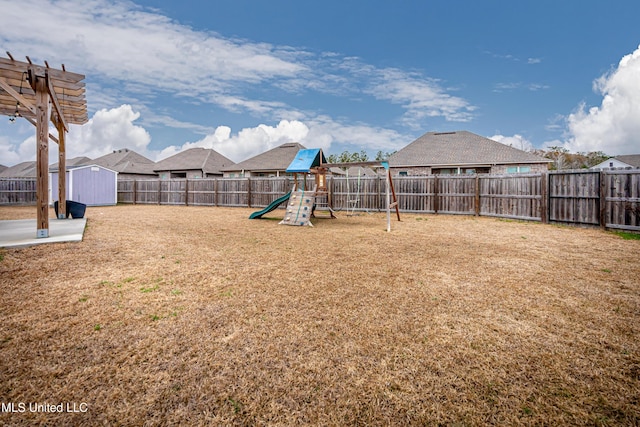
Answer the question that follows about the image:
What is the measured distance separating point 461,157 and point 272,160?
16498 millimetres

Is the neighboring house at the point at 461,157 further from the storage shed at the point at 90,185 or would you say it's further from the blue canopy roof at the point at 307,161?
the storage shed at the point at 90,185

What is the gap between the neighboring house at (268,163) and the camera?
2916 centimetres

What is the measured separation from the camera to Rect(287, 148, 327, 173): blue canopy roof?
11586 millimetres

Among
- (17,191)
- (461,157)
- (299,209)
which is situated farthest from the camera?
(461,157)

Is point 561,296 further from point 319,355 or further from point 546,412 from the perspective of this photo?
point 319,355

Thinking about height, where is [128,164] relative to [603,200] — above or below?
above

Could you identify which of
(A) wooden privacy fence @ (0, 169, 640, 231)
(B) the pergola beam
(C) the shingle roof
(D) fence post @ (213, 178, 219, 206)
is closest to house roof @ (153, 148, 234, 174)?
(A) wooden privacy fence @ (0, 169, 640, 231)

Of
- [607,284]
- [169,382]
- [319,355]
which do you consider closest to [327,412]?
[319,355]

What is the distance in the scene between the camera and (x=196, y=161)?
33969 millimetres

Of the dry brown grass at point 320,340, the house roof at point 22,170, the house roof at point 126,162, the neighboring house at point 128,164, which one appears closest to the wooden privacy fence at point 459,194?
the dry brown grass at point 320,340

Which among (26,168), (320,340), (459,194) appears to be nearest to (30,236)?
(320,340)

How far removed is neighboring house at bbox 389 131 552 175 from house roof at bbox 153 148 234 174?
1900 cm

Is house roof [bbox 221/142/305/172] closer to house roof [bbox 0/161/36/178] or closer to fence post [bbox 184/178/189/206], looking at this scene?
fence post [bbox 184/178/189/206]

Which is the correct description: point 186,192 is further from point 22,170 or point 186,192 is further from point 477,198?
point 22,170
